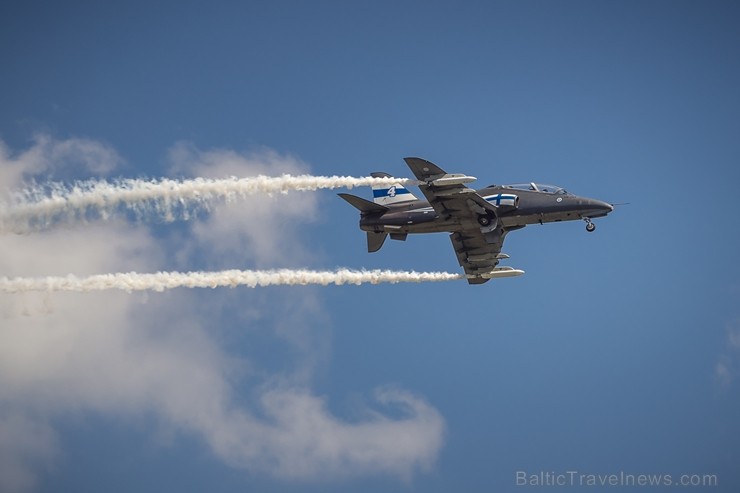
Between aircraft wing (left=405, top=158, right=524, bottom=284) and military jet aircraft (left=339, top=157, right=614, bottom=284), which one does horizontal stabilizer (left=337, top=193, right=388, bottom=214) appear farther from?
aircraft wing (left=405, top=158, right=524, bottom=284)

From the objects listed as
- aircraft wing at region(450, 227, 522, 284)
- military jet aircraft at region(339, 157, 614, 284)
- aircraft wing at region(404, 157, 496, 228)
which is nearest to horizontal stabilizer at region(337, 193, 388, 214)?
military jet aircraft at region(339, 157, 614, 284)

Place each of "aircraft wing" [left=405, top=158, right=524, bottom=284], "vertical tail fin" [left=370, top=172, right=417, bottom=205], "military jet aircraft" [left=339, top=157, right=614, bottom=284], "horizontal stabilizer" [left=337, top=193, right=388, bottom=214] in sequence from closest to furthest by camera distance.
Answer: "aircraft wing" [left=405, top=158, right=524, bottom=284]
"military jet aircraft" [left=339, top=157, right=614, bottom=284]
"horizontal stabilizer" [left=337, top=193, right=388, bottom=214]
"vertical tail fin" [left=370, top=172, right=417, bottom=205]

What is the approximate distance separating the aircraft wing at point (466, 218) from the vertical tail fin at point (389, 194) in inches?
129

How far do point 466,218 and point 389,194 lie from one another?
5.51m

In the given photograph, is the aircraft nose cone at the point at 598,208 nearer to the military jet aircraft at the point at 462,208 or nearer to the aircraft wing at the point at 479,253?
the military jet aircraft at the point at 462,208

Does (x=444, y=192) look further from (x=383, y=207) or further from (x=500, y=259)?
(x=500, y=259)

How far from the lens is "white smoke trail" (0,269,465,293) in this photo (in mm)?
52094

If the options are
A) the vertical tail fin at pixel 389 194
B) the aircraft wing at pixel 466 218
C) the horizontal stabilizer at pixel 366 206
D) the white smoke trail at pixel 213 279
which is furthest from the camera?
the vertical tail fin at pixel 389 194

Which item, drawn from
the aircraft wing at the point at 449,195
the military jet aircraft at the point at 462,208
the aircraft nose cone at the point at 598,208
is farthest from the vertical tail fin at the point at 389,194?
the aircraft nose cone at the point at 598,208

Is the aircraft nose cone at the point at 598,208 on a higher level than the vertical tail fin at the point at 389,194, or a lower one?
lower

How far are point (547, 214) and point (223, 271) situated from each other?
19.7m

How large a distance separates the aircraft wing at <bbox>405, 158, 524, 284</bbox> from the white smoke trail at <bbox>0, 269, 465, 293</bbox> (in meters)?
1.68

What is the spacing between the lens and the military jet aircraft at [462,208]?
58.6 m

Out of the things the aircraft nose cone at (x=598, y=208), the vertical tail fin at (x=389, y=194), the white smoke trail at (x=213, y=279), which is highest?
the vertical tail fin at (x=389, y=194)
